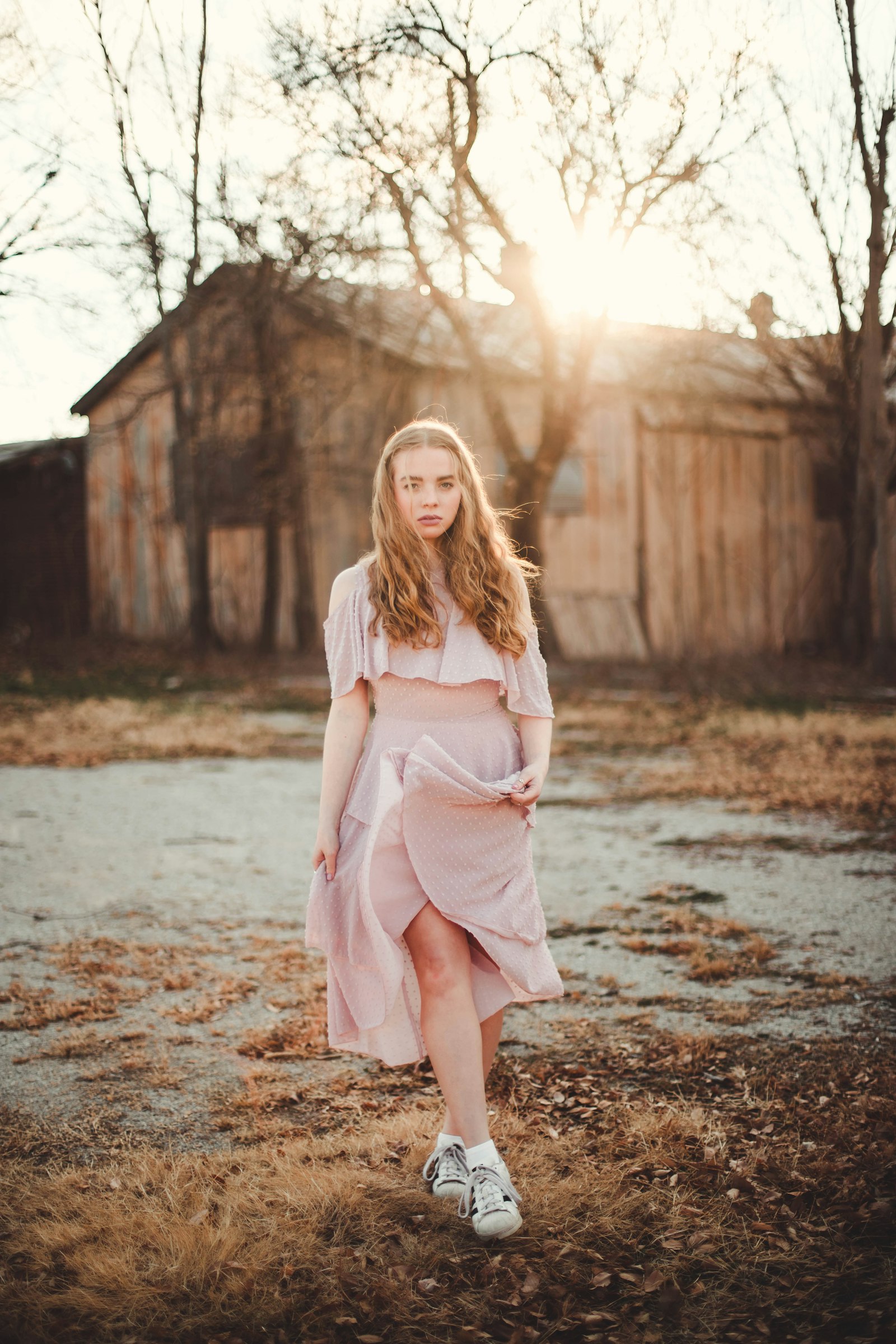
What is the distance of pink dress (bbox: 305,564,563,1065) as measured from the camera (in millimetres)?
2484

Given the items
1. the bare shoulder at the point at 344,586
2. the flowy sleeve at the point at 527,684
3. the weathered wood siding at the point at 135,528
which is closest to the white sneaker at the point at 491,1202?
the flowy sleeve at the point at 527,684

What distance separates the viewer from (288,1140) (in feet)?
9.26

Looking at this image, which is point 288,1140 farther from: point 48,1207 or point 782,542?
point 782,542

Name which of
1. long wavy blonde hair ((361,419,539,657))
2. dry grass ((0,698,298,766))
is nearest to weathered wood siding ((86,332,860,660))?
dry grass ((0,698,298,766))

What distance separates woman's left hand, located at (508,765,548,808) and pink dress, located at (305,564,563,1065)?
0.8 inches

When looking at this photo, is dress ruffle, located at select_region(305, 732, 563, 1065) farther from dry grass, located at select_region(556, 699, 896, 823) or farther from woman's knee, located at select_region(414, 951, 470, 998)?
dry grass, located at select_region(556, 699, 896, 823)

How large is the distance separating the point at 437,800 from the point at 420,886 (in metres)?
0.21

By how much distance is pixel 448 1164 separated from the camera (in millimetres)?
2553

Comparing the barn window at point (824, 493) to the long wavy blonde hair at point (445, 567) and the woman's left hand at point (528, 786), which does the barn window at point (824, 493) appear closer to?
the long wavy blonde hair at point (445, 567)

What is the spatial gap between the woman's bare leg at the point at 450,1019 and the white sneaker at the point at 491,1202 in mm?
73

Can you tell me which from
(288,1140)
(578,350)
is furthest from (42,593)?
(288,1140)

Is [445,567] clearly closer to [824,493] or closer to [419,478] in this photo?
[419,478]

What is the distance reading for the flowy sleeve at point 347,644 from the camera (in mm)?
2656

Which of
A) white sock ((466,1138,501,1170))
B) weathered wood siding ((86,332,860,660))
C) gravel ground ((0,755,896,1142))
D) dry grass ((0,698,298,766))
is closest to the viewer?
white sock ((466,1138,501,1170))
